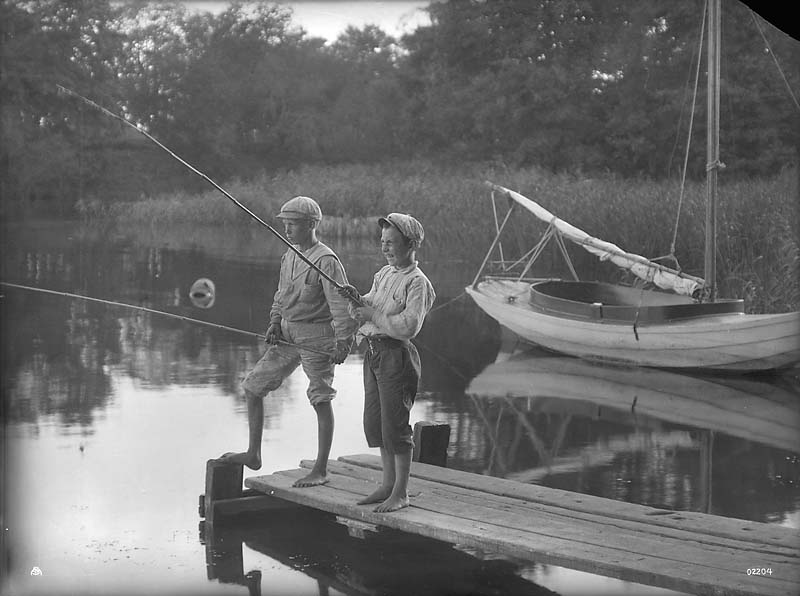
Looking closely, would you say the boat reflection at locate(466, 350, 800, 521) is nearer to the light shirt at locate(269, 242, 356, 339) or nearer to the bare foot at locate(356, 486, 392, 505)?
the bare foot at locate(356, 486, 392, 505)

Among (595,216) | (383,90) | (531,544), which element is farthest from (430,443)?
(383,90)

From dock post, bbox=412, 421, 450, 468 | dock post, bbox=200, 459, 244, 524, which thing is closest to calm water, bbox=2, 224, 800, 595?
dock post, bbox=200, 459, 244, 524

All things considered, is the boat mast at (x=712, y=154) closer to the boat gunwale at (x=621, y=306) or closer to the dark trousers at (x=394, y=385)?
the boat gunwale at (x=621, y=306)

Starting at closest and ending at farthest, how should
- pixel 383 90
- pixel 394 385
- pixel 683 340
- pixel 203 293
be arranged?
pixel 394 385, pixel 203 293, pixel 683 340, pixel 383 90

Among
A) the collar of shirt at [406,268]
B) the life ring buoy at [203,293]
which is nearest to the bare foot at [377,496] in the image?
the collar of shirt at [406,268]

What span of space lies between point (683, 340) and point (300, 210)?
6.84 m

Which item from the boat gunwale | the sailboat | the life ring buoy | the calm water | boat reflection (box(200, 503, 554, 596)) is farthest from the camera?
the boat gunwale

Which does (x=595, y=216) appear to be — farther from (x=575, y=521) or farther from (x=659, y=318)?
(x=575, y=521)

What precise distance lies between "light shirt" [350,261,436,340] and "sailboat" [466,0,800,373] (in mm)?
6528

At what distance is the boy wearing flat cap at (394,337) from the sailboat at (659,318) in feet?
21.3

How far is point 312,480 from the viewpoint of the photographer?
6262 mm

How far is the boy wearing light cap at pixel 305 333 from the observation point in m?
6.13

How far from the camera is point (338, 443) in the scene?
9.00 metres

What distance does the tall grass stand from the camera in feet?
49.4
